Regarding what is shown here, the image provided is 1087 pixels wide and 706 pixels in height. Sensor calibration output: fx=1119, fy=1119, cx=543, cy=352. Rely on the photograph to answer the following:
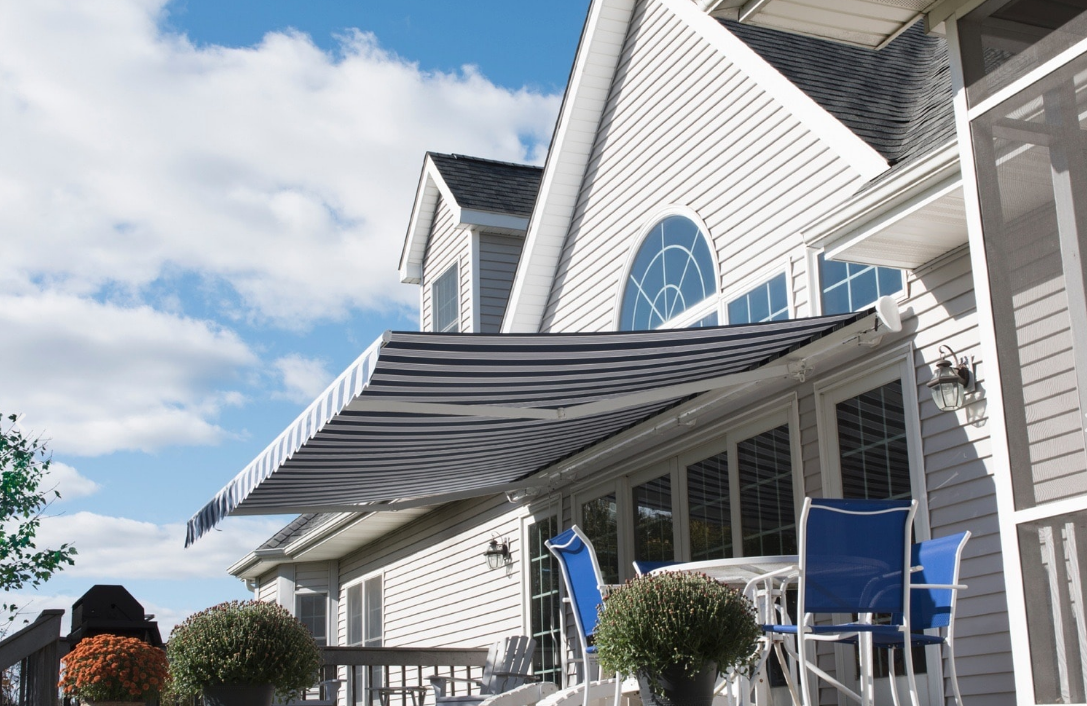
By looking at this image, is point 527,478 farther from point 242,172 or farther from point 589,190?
point 242,172

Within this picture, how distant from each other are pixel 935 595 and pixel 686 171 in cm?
446

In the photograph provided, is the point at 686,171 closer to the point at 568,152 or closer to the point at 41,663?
the point at 568,152

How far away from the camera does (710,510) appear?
793 centimetres

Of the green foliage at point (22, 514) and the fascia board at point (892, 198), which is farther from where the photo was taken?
the green foliage at point (22, 514)

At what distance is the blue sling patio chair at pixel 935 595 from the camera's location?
483 cm

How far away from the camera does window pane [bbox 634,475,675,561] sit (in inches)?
337

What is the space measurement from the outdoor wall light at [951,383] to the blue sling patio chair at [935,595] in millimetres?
894

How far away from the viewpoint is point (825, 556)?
14.7ft

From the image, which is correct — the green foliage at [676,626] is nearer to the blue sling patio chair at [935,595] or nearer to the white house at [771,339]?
the blue sling patio chair at [935,595]

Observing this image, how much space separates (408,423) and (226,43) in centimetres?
1045

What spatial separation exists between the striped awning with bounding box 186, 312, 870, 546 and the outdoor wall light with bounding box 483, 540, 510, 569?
192 cm

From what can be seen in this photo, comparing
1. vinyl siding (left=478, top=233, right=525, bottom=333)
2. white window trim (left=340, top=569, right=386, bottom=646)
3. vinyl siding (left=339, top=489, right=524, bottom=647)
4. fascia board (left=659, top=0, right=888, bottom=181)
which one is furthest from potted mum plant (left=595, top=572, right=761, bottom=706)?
white window trim (left=340, top=569, right=386, bottom=646)

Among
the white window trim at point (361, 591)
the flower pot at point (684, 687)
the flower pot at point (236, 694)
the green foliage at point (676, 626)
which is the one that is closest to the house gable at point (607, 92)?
the green foliage at point (676, 626)

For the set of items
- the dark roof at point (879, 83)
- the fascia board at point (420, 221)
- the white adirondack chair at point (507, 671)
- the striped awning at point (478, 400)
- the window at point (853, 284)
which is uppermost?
the fascia board at point (420, 221)
